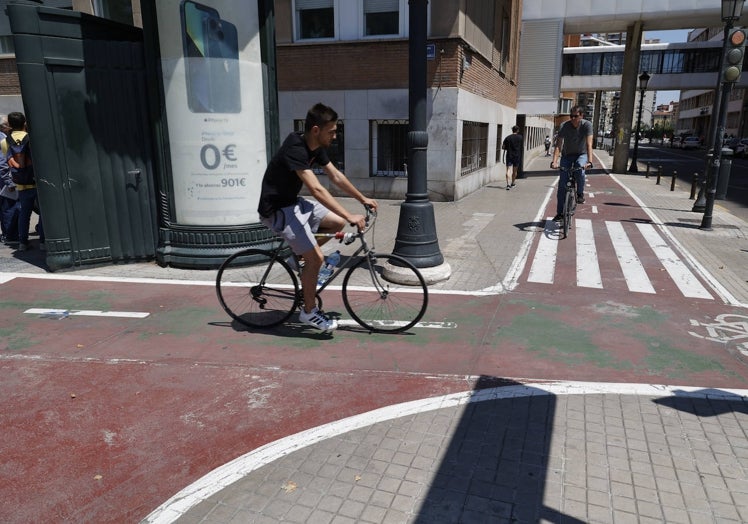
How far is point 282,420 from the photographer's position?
3732 millimetres

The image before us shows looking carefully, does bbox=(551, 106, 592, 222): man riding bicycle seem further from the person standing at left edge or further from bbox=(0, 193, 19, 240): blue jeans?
bbox=(0, 193, 19, 240): blue jeans

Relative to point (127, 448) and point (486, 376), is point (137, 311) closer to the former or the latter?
point (127, 448)

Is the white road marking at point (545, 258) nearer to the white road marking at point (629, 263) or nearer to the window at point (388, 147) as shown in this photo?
the white road marking at point (629, 263)

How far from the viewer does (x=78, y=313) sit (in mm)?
5879

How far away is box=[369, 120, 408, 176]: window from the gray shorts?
33.9 feet

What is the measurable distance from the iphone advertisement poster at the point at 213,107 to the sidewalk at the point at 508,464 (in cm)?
464

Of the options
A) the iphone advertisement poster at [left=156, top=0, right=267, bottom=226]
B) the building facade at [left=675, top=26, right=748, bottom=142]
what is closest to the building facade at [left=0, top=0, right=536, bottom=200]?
the iphone advertisement poster at [left=156, top=0, right=267, bottom=226]

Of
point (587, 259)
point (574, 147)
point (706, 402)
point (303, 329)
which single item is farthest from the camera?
point (574, 147)

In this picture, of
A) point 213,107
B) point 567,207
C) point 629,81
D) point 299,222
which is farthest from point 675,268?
point 629,81

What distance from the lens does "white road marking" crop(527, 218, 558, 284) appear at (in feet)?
24.1

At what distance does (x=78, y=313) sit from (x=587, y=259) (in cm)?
683

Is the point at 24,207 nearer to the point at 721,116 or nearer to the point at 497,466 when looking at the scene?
the point at 497,466

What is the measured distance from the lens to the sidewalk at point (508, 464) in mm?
2801

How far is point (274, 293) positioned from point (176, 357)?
4.05 feet
